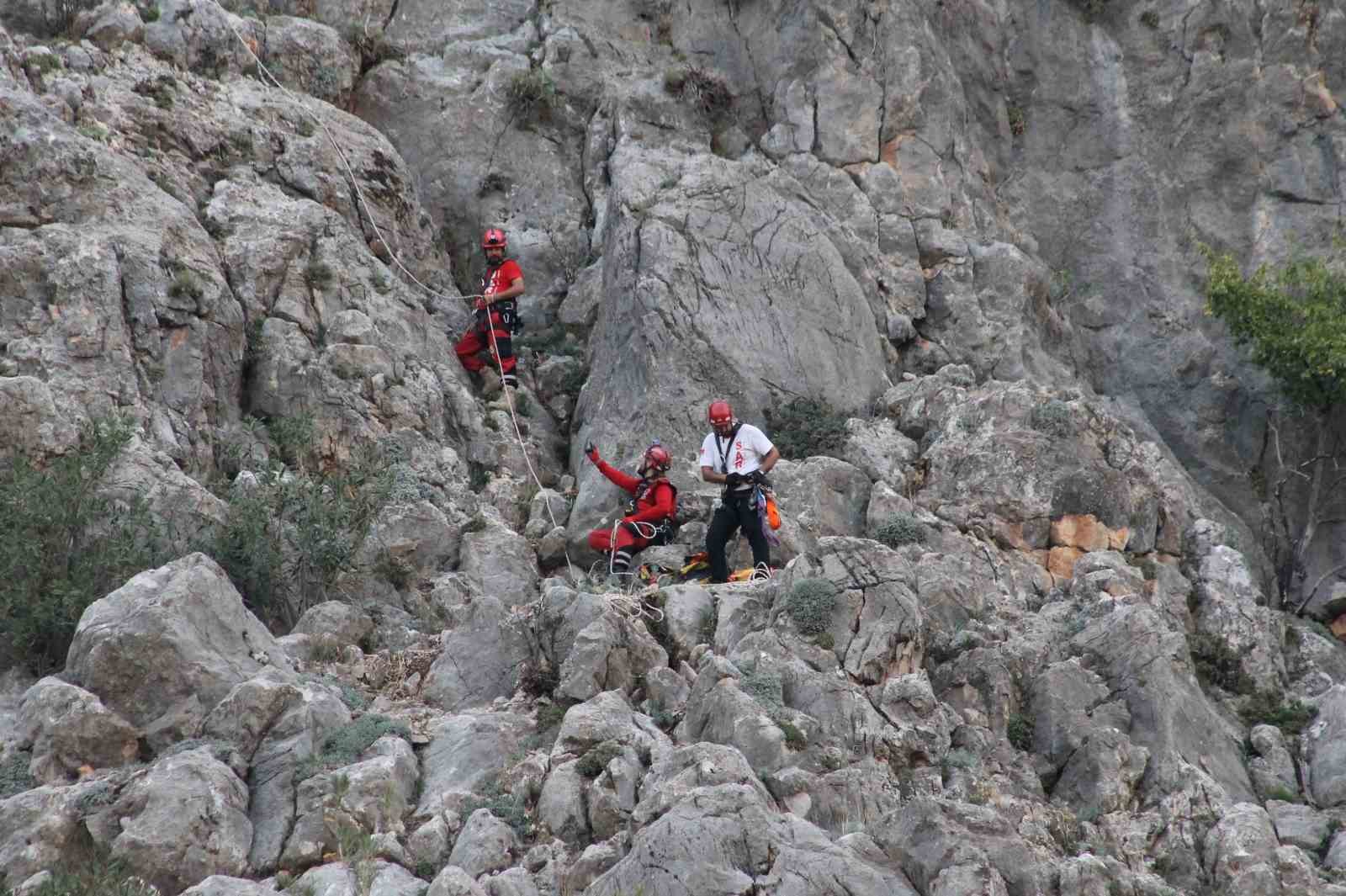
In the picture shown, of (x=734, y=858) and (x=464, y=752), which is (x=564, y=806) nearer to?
(x=464, y=752)

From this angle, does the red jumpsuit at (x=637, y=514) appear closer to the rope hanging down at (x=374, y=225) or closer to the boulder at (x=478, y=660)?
the rope hanging down at (x=374, y=225)

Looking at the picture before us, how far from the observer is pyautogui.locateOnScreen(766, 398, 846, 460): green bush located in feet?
62.2

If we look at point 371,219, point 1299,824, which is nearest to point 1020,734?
point 1299,824

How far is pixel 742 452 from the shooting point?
1645 centimetres

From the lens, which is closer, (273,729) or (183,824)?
(183,824)

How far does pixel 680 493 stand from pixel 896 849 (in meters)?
8.11

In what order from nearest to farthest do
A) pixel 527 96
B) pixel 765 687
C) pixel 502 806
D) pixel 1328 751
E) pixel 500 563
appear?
pixel 502 806
pixel 765 687
pixel 1328 751
pixel 500 563
pixel 527 96

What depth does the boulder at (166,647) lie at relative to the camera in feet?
38.8

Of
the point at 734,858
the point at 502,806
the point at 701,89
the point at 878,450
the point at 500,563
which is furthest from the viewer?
the point at 701,89

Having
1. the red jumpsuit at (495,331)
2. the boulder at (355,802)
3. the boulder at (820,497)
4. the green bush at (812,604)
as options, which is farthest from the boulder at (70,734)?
the red jumpsuit at (495,331)

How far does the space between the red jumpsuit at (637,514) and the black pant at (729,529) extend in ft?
3.86

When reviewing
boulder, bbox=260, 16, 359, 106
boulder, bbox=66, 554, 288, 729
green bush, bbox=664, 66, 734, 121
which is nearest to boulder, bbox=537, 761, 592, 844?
boulder, bbox=66, 554, 288, 729

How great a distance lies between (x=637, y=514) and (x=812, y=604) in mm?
4005

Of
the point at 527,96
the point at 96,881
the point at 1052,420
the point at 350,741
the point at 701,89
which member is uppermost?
the point at 701,89
